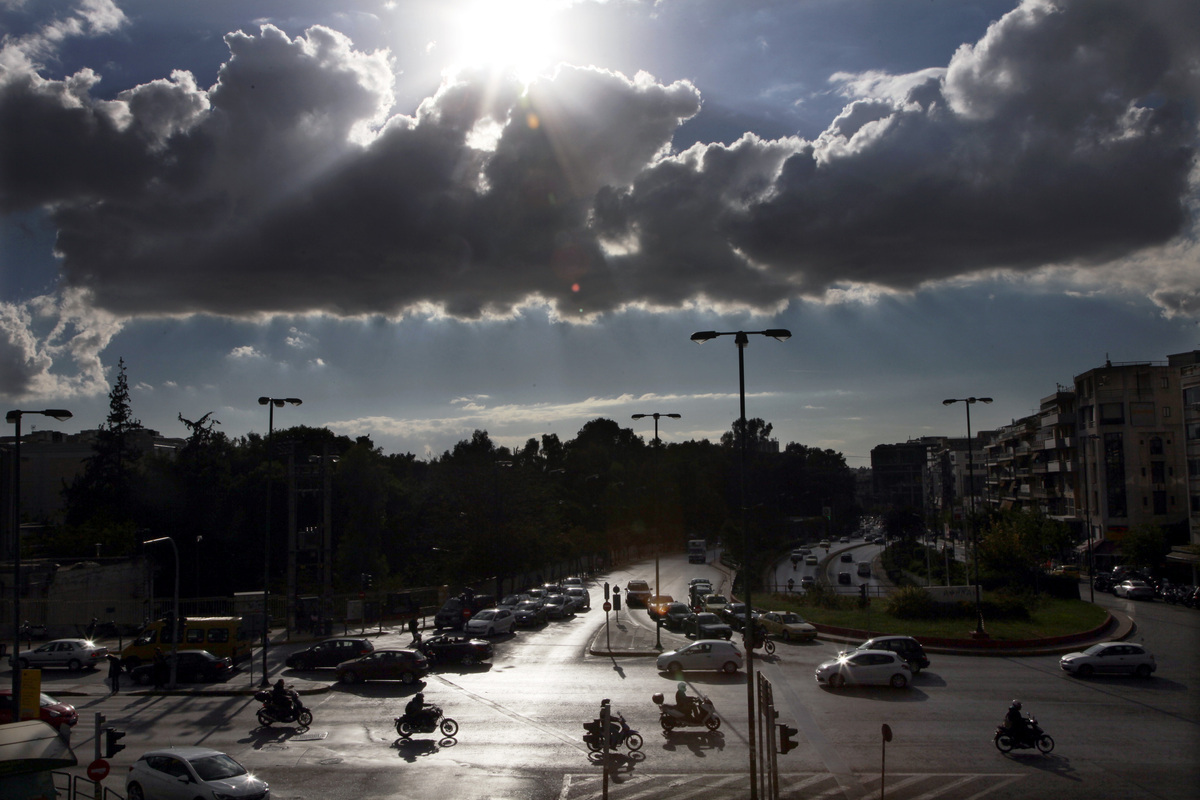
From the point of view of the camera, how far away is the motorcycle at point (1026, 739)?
1770 centimetres

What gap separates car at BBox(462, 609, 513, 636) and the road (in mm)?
8370

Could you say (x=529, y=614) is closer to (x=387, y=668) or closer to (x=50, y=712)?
(x=387, y=668)

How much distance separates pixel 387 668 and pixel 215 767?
1331cm

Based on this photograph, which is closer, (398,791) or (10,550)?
(398,791)

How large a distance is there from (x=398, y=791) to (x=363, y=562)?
4733 centimetres

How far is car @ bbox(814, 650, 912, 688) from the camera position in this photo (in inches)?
1001

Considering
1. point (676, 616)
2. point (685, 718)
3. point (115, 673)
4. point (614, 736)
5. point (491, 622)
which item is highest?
point (614, 736)

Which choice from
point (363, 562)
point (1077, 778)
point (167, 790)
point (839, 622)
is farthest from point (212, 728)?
point (363, 562)

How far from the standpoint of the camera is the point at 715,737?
64.2ft

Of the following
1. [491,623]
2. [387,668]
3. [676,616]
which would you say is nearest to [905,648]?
[676,616]

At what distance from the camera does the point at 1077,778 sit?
16375 mm

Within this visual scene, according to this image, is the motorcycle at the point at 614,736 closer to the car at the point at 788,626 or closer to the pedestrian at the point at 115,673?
the car at the point at 788,626

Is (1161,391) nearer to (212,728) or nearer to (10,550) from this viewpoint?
(212,728)

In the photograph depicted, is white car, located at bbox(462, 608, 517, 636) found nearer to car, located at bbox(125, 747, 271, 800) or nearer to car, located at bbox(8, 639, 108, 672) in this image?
car, located at bbox(8, 639, 108, 672)
